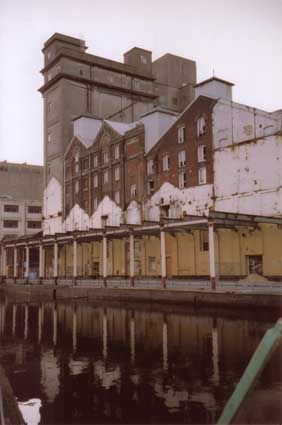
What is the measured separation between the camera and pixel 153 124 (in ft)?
168

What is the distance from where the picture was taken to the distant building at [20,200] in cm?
8331

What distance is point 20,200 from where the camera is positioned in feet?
278

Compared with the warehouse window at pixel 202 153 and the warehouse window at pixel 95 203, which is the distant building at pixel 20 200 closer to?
the warehouse window at pixel 95 203

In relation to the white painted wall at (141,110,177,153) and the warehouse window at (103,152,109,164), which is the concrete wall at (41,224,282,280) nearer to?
the warehouse window at (103,152,109,164)

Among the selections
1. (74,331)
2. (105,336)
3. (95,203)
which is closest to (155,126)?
(95,203)

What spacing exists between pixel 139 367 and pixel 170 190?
3532 cm

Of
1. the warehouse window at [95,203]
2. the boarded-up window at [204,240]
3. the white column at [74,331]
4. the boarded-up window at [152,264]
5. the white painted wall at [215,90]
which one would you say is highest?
the white painted wall at [215,90]

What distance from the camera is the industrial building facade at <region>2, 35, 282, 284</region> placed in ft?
126

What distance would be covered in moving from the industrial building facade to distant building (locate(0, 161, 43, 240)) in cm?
1914

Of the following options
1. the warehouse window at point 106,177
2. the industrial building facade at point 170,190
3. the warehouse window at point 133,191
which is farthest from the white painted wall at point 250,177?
the warehouse window at point 106,177

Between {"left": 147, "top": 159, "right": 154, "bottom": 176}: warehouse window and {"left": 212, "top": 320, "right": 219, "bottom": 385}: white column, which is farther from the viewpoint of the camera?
{"left": 147, "top": 159, "right": 154, "bottom": 176}: warehouse window

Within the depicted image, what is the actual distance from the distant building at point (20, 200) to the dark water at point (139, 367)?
61.3 m

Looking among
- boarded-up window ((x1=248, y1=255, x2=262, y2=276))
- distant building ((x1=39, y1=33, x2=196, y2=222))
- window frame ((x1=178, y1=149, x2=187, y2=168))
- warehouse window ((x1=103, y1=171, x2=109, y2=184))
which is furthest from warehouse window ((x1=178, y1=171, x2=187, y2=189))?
distant building ((x1=39, y1=33, x2=196, y2=222))

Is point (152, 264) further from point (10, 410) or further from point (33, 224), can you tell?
point (33, 224)
